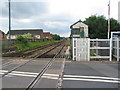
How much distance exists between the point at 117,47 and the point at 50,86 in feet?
29.7

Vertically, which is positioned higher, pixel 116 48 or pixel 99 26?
pixel 99 26

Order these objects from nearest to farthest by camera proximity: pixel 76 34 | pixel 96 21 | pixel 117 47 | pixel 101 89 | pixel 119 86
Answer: pixel 101 89, pixel 119 86, pixel 117 47, pixel 76 34, pixel 96 21

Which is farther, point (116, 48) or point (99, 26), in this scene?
point (99, 26)

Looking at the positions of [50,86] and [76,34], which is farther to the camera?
[76,34]

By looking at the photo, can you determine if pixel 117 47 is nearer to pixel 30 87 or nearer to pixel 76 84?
pixel 76 84

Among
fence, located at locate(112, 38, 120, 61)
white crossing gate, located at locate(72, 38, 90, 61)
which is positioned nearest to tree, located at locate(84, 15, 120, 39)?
fence, located at locate(112, 38, 120, 61)

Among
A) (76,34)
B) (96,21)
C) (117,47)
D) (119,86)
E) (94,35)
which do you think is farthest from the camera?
(96,21)

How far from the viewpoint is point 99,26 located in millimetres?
50375

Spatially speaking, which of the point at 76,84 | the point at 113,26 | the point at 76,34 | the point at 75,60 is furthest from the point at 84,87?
the point at 113,26

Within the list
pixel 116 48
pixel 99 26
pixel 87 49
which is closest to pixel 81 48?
pixel 87 49

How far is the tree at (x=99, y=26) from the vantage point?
4918 centimetres

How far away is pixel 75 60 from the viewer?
1432cm

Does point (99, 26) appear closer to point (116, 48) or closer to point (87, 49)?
point (116, 48)

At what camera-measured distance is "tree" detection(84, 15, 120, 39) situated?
4918cm
